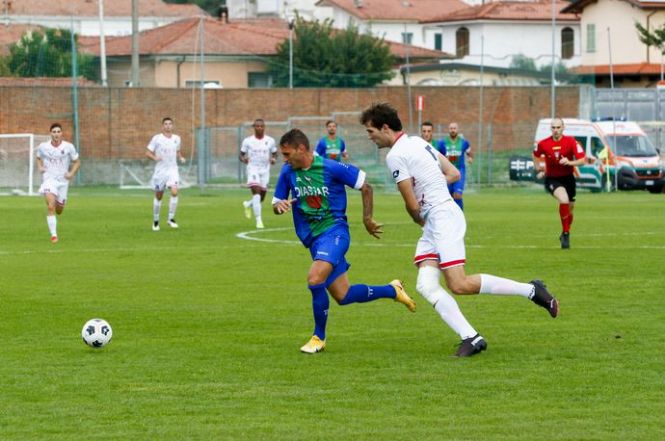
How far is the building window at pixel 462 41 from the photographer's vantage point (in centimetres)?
8544

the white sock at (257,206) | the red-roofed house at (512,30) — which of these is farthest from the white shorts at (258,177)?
the red-roofed house at (512,30)

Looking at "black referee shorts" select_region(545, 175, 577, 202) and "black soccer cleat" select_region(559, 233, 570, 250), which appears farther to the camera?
"black referee shorts" select_region(545, 175, 577, 202)

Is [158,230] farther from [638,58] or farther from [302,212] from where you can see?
[638,58]

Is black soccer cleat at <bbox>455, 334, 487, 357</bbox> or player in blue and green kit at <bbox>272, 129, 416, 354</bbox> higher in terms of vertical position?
player in blue and green kit at <bbox>272, 129, 416, 354</bbox>

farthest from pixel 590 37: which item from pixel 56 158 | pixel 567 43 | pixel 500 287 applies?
pixel 500 287

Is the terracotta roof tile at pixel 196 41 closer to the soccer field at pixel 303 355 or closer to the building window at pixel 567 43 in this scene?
the building window at pixel 567 43

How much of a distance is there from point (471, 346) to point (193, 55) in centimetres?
5289

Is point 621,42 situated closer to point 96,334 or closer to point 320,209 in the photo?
point 320,209

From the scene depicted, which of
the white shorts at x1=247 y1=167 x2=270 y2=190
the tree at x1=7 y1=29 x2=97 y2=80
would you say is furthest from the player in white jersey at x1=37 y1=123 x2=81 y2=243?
the tree at x1=7 y1=29 x2=97 y2=80

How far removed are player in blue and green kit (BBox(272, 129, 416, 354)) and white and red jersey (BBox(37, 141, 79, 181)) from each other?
1360 centimetres

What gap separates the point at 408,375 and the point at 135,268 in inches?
375

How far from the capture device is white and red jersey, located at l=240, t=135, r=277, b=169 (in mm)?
28734

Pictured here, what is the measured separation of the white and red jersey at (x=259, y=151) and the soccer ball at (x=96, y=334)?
17475mm

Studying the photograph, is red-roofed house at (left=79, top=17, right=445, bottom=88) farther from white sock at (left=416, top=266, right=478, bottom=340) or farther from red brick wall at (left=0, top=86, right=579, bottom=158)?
white sock at (left=416, top=266, right=478, bottom=340)
